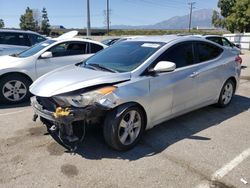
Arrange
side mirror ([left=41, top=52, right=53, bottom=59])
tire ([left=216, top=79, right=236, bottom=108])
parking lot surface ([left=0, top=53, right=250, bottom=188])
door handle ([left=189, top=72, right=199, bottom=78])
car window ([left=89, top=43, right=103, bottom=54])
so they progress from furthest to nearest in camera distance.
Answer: car window ([left=89, top=43, right=103, bottom=54]) < side mirror ([left=41, top=52, right=53, bottom=59]) < tire ([left=216, top=79, right=236, bottom=108]) < door handle ([left=189, top=72, right=199, bottom=78]) < parking lot surface ([left=0, top=53, right=250, bottom=188])

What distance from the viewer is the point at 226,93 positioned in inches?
240

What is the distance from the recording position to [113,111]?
3840 millimetres

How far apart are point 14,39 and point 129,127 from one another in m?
7.72

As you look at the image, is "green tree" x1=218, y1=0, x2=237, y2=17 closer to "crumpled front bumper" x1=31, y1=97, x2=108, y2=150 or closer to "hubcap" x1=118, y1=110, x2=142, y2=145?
"hubcap" x1=118, y1=110, x2=142, y2=145

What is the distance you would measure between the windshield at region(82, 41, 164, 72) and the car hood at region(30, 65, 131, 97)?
26 cm

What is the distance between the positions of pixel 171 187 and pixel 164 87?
1639mm

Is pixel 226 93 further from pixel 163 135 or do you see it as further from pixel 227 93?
pixel 163 135

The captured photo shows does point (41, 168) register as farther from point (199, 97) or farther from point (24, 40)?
point (24, 40)

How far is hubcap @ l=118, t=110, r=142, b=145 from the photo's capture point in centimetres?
400

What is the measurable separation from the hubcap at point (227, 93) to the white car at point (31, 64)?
370cm

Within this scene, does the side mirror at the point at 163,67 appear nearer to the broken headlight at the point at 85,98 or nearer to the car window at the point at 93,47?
the broken headlight at the point at 85,98

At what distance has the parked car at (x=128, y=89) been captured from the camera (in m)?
3.77

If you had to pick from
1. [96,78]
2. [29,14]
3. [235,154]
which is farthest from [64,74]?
[29,14]

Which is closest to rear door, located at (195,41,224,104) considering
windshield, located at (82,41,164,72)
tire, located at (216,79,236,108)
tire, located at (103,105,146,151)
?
tire, located at (216,79,236,108)
